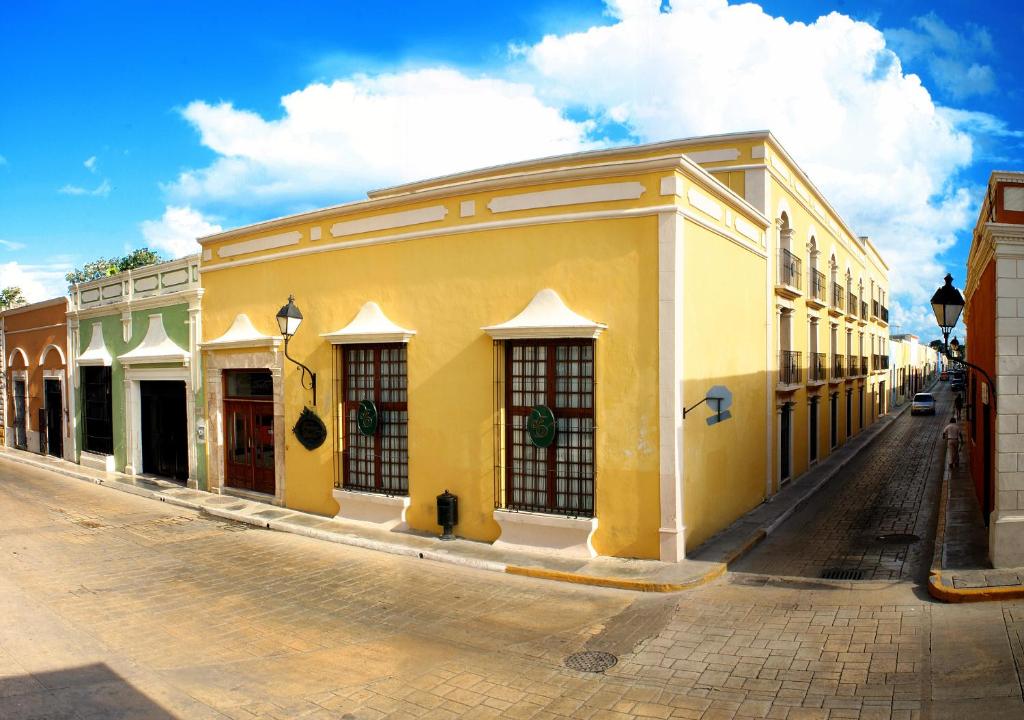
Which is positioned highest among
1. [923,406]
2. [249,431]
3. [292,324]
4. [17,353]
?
[292,324]

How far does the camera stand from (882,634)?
723cm

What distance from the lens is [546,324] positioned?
10.3 meters

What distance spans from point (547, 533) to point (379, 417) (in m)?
3.94

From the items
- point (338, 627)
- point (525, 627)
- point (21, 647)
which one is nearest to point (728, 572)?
point (525, 627)

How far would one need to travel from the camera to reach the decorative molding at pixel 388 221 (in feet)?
38.3

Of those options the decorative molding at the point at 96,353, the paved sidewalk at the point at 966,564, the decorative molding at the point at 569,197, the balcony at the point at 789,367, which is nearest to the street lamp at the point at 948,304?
the paved sidewalk at the point at 966,564

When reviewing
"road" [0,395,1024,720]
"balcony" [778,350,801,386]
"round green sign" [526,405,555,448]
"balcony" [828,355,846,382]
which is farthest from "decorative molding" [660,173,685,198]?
"balcony" [828,355,846,382]

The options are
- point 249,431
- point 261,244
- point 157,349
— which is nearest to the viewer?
point 261,244

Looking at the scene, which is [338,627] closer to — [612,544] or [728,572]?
[612,544]

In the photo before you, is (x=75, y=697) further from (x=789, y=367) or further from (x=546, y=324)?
(x=789, y=367)

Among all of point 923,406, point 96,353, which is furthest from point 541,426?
point 923,406

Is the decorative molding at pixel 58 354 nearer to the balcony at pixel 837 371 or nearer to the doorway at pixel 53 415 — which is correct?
the doorway at pixel 53 415

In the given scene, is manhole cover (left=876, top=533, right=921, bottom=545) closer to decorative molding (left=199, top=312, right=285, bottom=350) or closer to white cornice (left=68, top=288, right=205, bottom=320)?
decorative molding (left=199, top=312, right=285, bottom=350)

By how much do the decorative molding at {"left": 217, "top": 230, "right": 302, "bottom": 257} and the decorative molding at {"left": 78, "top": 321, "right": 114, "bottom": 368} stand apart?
6772mm
